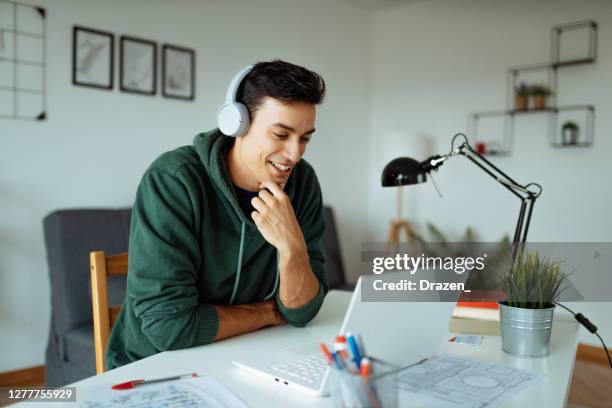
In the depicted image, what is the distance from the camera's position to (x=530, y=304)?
3.82 ft

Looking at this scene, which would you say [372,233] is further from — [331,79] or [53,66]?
[53,66]

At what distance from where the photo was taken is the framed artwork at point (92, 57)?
9.29 feet

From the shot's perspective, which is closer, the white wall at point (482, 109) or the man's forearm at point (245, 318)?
the man's forearm at point (245, 318)

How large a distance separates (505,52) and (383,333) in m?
3.60

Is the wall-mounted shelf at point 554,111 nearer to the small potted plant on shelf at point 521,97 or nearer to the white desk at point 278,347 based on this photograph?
the small potted plant on shelf at point 521,97

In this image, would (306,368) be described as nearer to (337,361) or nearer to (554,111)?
(337,361)

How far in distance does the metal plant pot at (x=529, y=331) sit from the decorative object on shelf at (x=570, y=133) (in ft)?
9.14

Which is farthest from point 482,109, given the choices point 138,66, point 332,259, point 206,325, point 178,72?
point 206,325

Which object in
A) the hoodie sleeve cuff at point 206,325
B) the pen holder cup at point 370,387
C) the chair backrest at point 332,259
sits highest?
the pen holder cup at point 370,387

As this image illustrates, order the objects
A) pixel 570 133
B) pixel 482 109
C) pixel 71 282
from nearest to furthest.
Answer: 1. pixel 71 282
2. pixel 570 133
3. pixel 482 109

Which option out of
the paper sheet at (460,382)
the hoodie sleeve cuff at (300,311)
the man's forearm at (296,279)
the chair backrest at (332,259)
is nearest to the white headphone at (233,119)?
the man's forearm at (296,279)

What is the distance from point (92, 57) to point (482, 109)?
9.00ft

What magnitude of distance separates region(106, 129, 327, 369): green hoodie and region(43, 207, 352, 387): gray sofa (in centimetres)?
123

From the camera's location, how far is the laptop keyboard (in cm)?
Answer: 94
